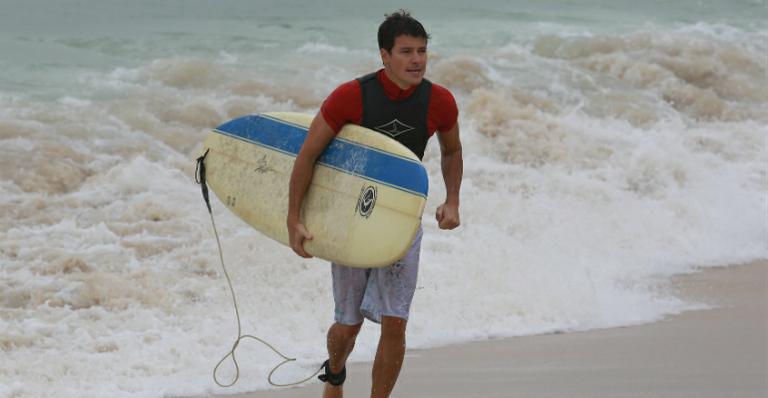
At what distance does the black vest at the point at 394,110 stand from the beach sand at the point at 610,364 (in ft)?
4.40

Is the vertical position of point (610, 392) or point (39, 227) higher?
point (610, 392)

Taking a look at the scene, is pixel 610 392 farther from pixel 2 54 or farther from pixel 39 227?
pixel 2 54

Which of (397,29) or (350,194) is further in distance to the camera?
(350,194)

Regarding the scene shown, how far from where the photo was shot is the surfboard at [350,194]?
148 inches

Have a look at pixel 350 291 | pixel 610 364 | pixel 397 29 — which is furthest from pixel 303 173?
pixel 610 364

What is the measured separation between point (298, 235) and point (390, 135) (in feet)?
1.45

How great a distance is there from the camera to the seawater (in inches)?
235

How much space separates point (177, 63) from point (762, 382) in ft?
26.4

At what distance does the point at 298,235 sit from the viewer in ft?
12.7

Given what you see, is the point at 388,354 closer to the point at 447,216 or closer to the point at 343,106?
the point at 447,216

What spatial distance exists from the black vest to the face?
7cm

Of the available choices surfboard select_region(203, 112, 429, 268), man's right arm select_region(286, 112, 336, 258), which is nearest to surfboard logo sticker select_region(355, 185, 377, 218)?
surfboard select_region(203, 112, 429, 268)

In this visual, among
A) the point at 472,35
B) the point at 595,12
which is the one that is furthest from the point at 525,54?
the point at 595,12

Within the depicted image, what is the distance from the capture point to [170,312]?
6191 mm
